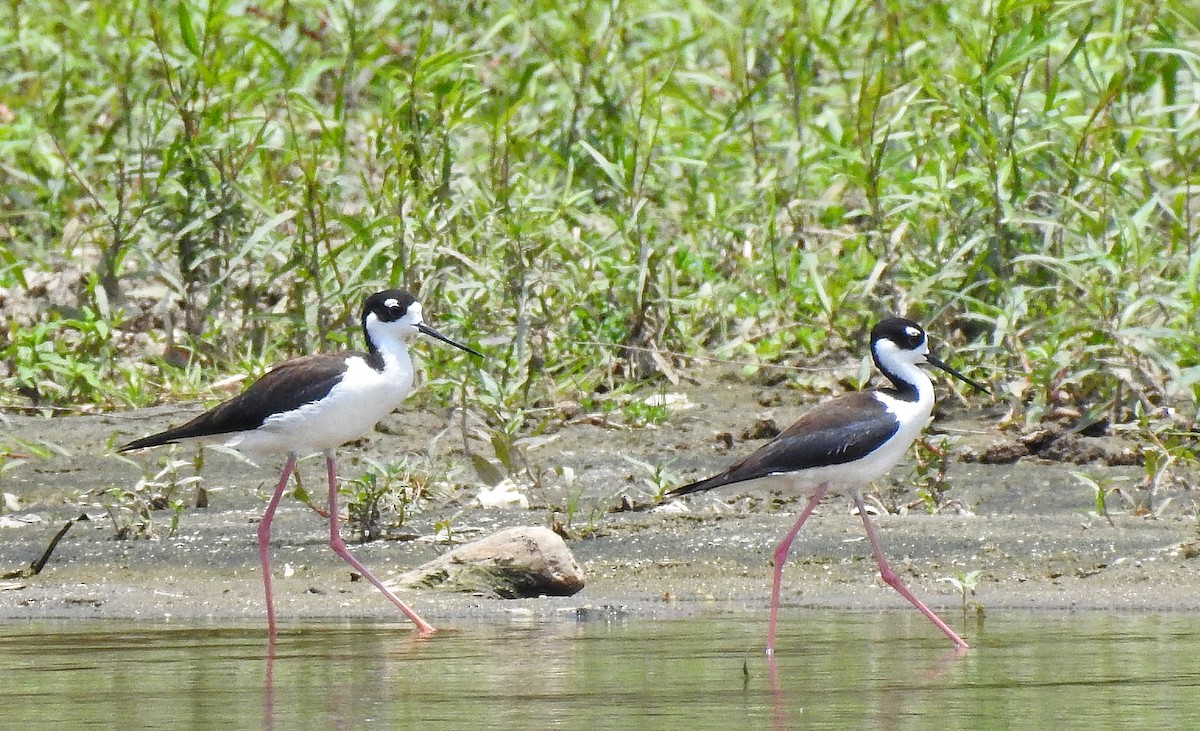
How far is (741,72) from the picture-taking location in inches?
390

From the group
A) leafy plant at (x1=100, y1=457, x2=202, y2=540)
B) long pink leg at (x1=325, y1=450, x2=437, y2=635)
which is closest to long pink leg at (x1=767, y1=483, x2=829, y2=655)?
long pink leg at (x1=325, y1=450, x2=437, y2=635)

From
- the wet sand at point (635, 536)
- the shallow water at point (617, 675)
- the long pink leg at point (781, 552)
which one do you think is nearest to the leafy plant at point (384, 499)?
the wet sand at point (635, 536)

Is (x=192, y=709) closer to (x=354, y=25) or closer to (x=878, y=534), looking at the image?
(x=878, y=534)

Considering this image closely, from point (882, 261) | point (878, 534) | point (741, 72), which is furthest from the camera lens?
point (741, 72)

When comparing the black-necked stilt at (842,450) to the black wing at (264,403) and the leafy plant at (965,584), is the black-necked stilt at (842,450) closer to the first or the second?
the leafy plant at (965,584)

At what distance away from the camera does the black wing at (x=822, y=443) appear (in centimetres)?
633

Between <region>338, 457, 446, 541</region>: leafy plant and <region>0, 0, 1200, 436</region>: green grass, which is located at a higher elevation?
<region>0, 0, 1200, 436</region>: green grass

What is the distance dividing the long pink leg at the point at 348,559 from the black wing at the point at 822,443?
888mm

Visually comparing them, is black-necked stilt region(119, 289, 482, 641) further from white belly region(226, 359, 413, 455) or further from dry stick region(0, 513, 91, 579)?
dry stick region(0, 513, 91, 579)

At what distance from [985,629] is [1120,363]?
193cm

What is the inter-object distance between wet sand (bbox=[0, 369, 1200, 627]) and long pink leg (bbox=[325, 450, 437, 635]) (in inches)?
3.8

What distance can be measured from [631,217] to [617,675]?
3964 millimetres

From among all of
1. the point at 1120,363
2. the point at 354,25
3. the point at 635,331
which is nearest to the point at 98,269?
the point at 354,25

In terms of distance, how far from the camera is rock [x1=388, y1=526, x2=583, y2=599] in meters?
6.57
